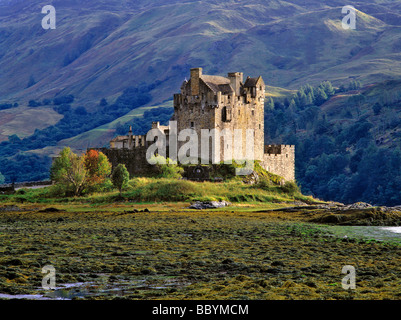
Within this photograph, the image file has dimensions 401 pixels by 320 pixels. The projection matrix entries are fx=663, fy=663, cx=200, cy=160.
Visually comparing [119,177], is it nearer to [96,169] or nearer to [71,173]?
[71,173]

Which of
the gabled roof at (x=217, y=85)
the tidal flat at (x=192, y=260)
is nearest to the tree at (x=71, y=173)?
the gabled roof at (x=217, y=85)

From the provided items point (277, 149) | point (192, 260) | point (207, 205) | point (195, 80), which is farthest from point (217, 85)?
point (192, 260)

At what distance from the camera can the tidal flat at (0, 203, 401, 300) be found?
71.7 ft

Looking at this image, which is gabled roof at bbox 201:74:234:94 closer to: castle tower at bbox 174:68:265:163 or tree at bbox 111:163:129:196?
castle tower at bbox 174:68:265:163

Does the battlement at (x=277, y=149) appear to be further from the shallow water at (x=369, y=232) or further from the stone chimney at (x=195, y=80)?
the shallow water at (x=369, y=232)

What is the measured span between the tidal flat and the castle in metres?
33.1

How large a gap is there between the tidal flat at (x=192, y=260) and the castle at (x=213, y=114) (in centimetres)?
3306

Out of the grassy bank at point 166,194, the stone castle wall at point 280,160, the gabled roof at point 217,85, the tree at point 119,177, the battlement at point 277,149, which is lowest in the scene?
the grassy bank at point 166,194

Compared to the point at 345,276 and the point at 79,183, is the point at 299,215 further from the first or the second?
the point at 345,276

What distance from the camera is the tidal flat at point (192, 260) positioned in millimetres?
21844

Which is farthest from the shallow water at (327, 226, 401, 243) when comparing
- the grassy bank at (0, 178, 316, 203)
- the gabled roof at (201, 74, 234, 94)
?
the gabled roof at (201, 74, 234, 94)

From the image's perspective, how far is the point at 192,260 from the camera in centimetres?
2883
